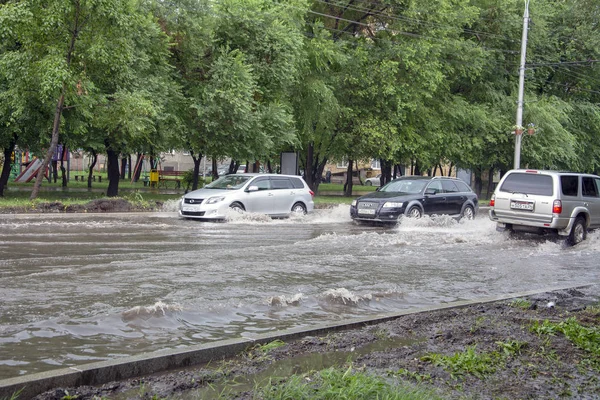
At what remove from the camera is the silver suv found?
55.9 feet

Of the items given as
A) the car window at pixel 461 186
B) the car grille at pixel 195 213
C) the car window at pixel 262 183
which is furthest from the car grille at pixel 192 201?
the car window at pixel 461 186

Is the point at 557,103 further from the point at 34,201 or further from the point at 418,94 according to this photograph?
the point at 34,201

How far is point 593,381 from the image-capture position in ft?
17.9

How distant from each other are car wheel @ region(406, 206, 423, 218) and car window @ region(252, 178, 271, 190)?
181 inches

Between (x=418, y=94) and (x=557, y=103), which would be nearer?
(x=418, y=94)

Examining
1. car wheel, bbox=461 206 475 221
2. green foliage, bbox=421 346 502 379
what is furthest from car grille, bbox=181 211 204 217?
green foliage, bbox=421 346 502 379

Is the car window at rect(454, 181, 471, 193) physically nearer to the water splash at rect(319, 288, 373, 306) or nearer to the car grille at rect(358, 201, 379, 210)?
the car grille at rect(358, 201, 379, 210)

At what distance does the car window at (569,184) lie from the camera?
17.3 m

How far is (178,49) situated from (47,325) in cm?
2281

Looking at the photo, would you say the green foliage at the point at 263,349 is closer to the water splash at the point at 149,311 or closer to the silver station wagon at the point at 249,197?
the water splash at the point at 149,311

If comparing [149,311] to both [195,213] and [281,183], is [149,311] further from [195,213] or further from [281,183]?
[281,183]

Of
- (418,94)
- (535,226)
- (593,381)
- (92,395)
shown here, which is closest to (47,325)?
(92,395)

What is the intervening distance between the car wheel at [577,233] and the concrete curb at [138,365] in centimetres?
1206

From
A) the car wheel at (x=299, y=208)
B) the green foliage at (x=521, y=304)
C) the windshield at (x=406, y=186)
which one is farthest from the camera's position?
the car wheel at (x=299, y=208)
